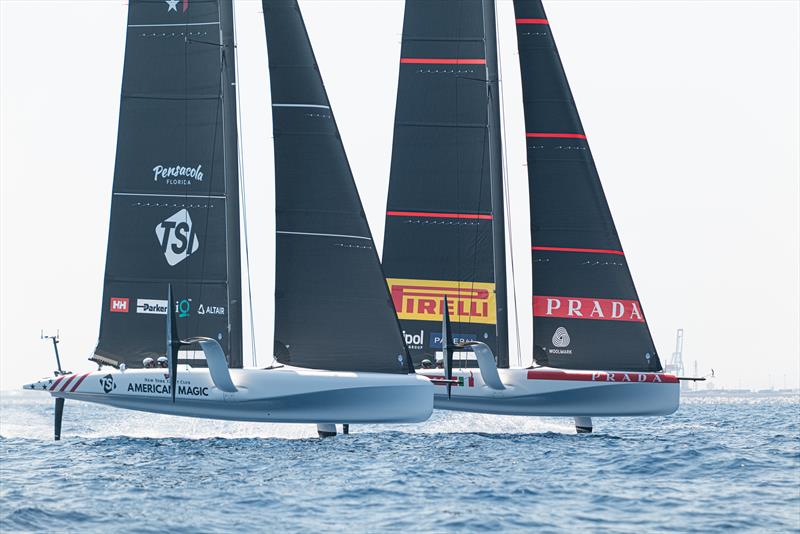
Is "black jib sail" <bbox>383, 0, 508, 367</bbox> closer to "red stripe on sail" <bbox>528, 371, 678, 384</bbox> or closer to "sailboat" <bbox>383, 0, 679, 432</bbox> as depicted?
"sailboat" <bbox>383, 0, 679, 432</bbox>

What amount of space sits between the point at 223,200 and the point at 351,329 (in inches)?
153

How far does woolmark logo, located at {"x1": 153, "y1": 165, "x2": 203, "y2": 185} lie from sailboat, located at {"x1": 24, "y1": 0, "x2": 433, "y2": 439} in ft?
0.10

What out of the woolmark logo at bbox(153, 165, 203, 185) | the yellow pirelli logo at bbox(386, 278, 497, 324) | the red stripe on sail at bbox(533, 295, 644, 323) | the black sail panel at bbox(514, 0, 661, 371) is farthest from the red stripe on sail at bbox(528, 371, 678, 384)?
the woolmark logo at bbox(153, 165, 203, 185)

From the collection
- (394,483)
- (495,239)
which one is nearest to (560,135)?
A: (495,239)

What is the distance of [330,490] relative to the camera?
1756 centimetres

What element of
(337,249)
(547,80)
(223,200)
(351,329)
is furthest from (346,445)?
(547,80)

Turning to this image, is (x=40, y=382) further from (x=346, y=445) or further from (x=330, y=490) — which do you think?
(x=330, y=490)

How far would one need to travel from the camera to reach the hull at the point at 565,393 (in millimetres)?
27781

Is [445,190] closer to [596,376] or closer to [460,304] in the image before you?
[460,304]

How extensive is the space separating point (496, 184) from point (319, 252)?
5.64 metres

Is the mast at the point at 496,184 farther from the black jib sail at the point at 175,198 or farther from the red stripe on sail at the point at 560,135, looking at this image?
the black jib sail at the point at 175,198

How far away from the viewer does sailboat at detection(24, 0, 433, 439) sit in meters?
25.0

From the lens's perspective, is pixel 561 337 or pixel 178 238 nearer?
pixel 178 238

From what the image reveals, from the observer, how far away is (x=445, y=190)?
1144 inches
